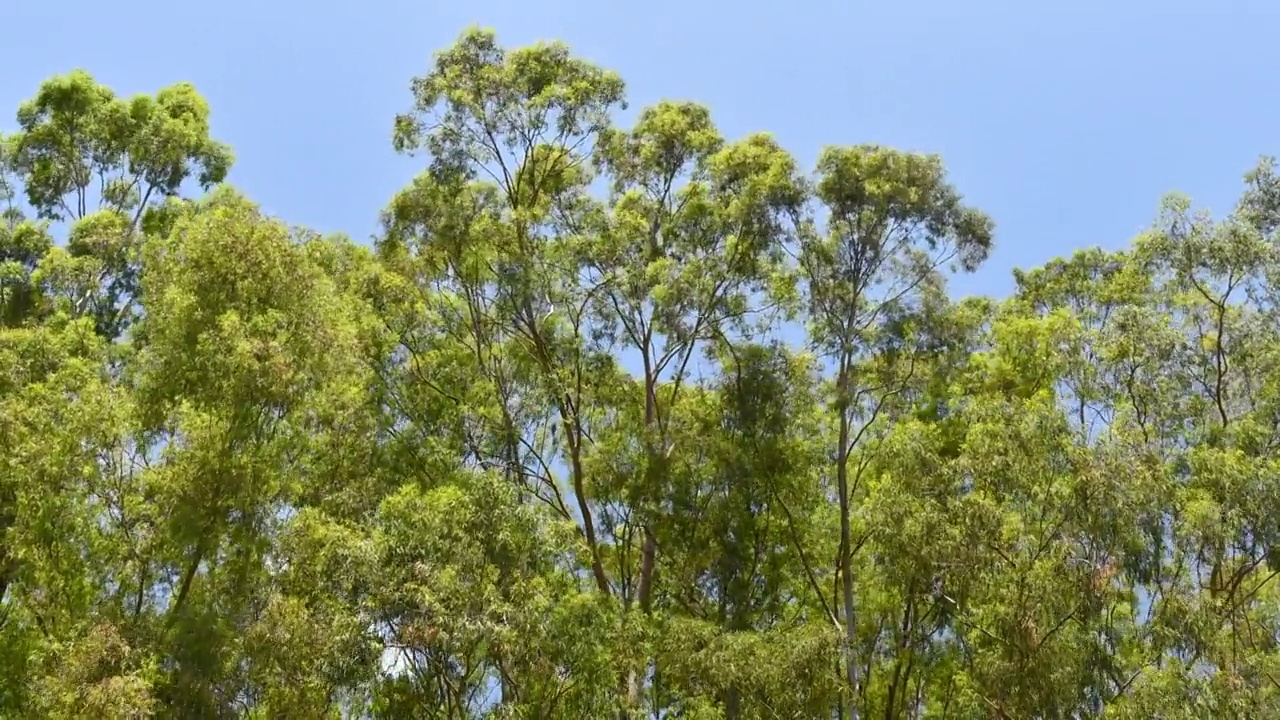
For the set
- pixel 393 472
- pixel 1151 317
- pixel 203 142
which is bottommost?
pixel 393 472

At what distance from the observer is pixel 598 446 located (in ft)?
51.5

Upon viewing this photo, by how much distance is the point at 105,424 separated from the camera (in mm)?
10781

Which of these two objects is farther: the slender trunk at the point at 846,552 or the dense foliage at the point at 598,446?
the slender trunk at the point at 846,552

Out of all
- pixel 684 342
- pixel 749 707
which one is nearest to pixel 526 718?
pixel 749 707

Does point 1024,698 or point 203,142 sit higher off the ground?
point 203,142

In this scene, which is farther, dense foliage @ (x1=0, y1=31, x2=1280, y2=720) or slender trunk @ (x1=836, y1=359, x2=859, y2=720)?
slender trunk @ (x1=836, y1=359, x2=859, y2=720)

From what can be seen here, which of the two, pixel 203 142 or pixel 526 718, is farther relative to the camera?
pixel 203 142

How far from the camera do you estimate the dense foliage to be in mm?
10523

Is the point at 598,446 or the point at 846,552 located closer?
the point at 846,552

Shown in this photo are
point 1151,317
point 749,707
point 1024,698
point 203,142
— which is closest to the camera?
point 1024,698

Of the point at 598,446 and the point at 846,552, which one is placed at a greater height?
the point at 598,446

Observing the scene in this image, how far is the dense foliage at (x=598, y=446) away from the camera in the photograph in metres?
10.5

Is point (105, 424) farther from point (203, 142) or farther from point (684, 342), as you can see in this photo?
point (203, 142)

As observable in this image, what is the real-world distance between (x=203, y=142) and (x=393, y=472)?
8.58m
